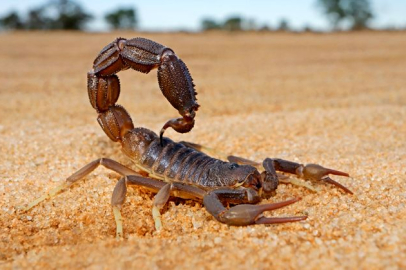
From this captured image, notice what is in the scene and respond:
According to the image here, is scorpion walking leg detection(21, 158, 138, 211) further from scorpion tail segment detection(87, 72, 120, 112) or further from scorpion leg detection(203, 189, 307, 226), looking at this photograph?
scorpion leg detection(203, 189, 307, 226)

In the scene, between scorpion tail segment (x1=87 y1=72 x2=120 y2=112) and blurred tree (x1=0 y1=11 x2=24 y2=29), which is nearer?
scorpion tail segment (x1=87 y1=72 x2=120 y2=112)

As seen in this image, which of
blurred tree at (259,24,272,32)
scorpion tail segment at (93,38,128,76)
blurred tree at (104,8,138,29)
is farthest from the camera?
blurred tree at (104,8,138,29)

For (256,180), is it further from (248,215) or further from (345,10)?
(345,10)

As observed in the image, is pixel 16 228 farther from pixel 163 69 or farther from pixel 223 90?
pixel 223 90

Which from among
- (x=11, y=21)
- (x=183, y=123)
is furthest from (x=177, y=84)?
(x=11, y=21)

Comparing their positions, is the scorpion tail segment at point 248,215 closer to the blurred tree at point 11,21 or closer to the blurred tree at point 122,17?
the blurred tree at point 11,21

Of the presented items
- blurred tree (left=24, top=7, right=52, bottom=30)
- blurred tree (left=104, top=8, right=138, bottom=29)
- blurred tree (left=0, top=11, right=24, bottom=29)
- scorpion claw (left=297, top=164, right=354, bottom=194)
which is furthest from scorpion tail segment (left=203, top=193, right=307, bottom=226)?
blurred tree (left=104, top=8, right=138, bottom=29)

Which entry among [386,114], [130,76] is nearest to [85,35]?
[130,76]
